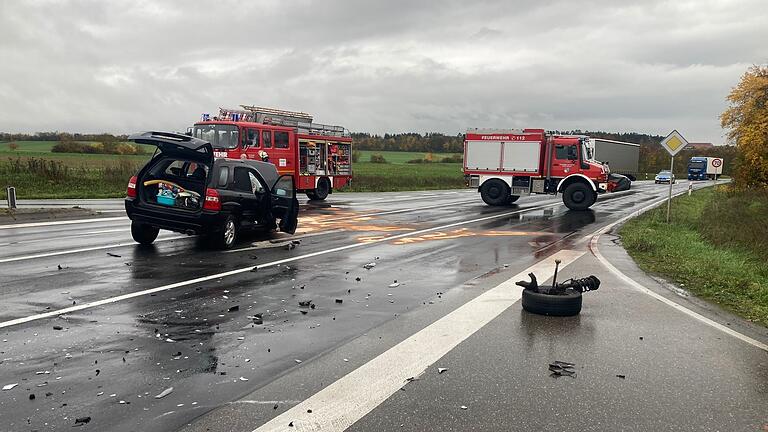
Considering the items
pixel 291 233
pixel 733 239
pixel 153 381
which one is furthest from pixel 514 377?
pixel 733 239

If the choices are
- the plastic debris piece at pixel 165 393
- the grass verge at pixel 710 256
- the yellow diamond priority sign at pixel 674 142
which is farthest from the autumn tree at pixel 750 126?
the plastic debris piece at pixel 165 393

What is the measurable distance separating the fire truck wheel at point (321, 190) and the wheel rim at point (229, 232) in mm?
14607

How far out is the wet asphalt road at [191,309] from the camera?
4070 millimetres

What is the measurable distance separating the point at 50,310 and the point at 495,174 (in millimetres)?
21245

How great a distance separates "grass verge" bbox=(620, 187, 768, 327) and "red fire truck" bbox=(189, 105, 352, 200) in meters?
13.2

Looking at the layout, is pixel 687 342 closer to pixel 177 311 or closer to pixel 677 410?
pixel 677 410

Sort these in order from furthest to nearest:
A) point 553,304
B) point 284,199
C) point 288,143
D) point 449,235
→ point 288,143 < point 449,235 < point 284,199 < point 553,304

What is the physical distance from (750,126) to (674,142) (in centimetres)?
1883

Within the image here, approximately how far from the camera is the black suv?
10365mm

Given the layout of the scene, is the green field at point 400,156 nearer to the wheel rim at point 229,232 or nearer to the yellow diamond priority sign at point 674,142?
the yellow diamond priority sign at point 674,142

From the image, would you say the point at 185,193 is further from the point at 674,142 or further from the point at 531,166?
the point at 531,166

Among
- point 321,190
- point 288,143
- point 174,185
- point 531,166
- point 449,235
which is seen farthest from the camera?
point 321,190

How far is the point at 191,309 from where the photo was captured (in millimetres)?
6457

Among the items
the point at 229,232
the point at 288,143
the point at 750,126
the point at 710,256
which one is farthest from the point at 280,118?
the point at 750,126
